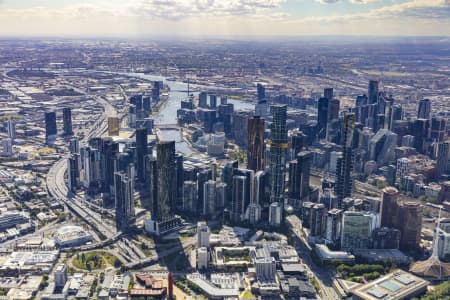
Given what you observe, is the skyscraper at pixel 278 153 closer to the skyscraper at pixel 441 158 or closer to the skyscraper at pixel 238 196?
the skyscraper at pixel 238 196

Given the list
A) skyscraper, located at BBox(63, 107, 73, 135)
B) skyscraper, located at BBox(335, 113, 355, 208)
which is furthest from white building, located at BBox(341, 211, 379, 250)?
skyscraper, located at BBox(63, 107, 73, 135)

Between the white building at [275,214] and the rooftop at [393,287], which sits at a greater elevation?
the white building at [275,214]

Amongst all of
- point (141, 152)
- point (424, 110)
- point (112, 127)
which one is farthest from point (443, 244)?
point (112, 127)

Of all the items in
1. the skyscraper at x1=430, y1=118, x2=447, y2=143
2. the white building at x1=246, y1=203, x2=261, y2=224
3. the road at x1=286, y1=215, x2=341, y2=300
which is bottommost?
the road at x1=286, y1=215, x2=341, y2=300

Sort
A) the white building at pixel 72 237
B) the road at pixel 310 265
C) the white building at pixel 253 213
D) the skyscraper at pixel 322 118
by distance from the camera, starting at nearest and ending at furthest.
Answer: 1. the road at pixel 310 265
2. the white building at pixel 72 237
3. the white building at pixel 253 213
4. the skyscraper at pixel 322 118

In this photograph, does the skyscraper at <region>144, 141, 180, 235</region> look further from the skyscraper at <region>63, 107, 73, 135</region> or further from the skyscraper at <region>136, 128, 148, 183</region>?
the skyscraper at <region>63, 107, 73, 135</region>

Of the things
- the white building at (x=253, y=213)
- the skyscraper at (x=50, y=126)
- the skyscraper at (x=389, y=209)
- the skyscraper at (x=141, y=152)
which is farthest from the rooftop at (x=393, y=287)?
the skyscraper at (x=50, y=126)
